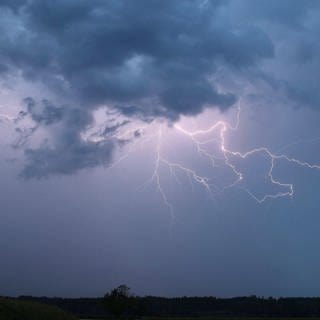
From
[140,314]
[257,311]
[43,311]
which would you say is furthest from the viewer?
[257,311]

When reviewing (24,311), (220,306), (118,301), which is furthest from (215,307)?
(24,311)

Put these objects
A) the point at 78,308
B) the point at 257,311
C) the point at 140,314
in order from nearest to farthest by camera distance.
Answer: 1. the point at 140,314
2. the point at 78,308
3. the point at 257,311

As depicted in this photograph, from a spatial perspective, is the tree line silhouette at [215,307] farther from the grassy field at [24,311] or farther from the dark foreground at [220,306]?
the grassy field at [24,311]

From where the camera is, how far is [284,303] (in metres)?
138

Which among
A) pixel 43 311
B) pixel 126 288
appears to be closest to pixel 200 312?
pixel 126 288

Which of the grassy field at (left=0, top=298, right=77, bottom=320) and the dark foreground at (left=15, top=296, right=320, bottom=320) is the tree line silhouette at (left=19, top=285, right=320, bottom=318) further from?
the grassy field at (left=0, top=298, right=77, bottom=320)

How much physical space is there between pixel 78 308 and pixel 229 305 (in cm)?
3928

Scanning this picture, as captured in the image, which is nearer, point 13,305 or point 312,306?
point 13,305

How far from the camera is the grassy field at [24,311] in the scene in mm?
33241

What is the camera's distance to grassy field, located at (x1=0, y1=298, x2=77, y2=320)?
109 feet

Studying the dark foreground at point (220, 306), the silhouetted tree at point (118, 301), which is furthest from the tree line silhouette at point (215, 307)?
the silhouetted tree at point (118, 301)

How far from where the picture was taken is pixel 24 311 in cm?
3553

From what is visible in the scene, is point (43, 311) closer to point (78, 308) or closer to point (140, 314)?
point (140, 314)

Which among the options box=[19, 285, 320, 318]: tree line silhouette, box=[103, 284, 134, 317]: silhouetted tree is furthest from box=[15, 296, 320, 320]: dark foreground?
box=[103, 284, 134, 317]: silhouetted tree
